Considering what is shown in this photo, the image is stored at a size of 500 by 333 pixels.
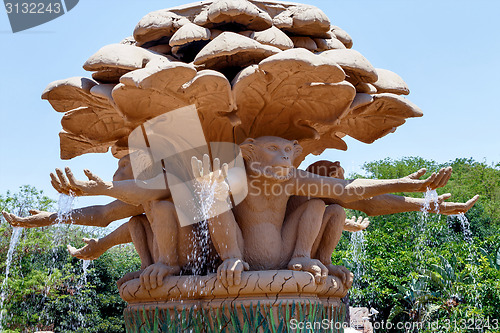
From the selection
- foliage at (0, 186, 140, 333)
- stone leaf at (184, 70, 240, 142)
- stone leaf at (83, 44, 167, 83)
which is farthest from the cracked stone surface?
foliage at (0, 186, 140, 333)

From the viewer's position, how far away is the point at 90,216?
5906 mm

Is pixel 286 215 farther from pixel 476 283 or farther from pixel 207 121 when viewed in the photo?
pixel 476 283

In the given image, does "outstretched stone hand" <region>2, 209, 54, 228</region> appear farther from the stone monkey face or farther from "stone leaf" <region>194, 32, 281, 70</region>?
"stone leaf" <region>194, 32, 281, 70</region>

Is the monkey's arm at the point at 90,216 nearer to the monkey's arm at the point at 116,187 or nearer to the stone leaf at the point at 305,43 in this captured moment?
the monkey's arm at the point at 116,187

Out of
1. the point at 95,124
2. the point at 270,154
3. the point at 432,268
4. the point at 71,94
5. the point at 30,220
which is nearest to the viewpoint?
the point at 270,154

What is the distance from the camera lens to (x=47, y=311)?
762 inches

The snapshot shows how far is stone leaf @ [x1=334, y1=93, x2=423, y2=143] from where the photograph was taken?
5742 mm

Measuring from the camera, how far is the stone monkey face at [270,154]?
5.40 meters

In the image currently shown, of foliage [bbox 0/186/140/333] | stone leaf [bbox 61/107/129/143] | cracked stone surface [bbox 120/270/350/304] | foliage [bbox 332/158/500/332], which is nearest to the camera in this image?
cracked stone surface [bbox 120/270/350/304]

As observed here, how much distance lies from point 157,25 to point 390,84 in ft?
8.45

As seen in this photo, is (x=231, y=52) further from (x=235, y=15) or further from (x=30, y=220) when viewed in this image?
(x=30, y=220)

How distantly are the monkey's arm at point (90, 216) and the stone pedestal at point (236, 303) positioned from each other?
1001 millimetres

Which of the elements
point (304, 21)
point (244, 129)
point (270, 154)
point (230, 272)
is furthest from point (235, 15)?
point (230, 272)

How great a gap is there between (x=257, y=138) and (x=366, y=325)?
12.4 metres
